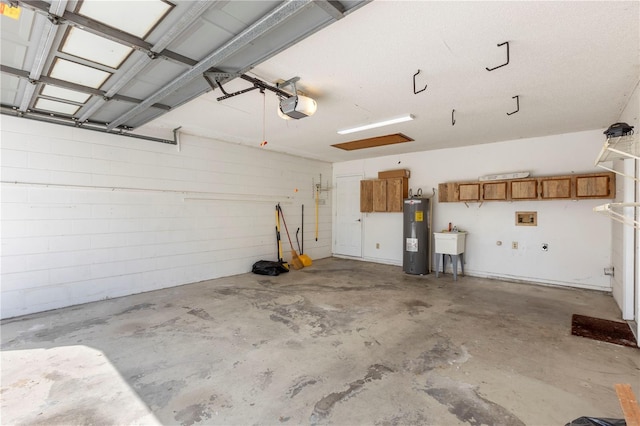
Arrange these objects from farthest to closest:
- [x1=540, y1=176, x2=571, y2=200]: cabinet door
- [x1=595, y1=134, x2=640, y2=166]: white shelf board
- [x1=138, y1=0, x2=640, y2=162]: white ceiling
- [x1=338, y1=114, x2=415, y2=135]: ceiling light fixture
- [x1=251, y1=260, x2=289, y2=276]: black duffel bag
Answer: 1. [x1=251, y1=260, x2=289, y2=276]: black duffel bag
2. [x1=540, y1=176, x2=571, y2=200]: cabinet door
3. [x1=338, y1=114, x2=415, y2=135]: ceiling light fixture
4. [x1=595, y1=134, x2=640, y2=166]: white shelf board
5. [x1=138, y1=0, x2=640, y2=162]: white ceiling

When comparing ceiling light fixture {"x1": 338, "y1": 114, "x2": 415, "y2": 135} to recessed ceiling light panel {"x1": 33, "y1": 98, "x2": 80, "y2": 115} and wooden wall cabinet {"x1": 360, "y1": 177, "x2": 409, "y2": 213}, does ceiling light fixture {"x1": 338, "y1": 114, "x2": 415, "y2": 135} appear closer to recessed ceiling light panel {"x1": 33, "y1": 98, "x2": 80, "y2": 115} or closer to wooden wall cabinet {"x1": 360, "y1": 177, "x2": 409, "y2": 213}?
wooden wall cabinet {"x1": 360, "y1": 177, "x2": 409, "y2": 213}

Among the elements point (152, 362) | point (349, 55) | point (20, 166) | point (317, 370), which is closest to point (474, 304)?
point (317, 370)

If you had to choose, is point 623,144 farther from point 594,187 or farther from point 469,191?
point 469,191

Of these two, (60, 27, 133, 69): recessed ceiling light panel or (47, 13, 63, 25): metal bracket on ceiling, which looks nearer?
(47, 13, 63, 25): metal bracket on ceiling

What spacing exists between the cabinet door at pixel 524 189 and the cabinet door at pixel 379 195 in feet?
8.13

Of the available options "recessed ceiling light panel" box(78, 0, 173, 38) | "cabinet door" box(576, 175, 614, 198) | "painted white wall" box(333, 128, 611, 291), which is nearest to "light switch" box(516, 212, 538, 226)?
"painted white wall" box(333, 128, 611, 291)

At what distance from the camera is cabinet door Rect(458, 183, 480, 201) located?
530 centimetres

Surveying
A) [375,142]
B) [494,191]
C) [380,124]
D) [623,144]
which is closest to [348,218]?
[375,142]

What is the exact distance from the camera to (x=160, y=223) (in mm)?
4613

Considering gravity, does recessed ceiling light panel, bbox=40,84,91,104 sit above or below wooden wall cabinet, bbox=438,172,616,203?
above

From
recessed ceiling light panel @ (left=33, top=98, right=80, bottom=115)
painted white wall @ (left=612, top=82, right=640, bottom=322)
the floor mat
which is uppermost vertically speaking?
recessed ceiling light panel @ (left=33, top=98, right=80, bottom=115)

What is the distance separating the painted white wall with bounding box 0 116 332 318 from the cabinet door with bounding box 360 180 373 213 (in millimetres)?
2188

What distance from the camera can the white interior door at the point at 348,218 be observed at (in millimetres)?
7344

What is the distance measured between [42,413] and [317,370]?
6.00 ft
